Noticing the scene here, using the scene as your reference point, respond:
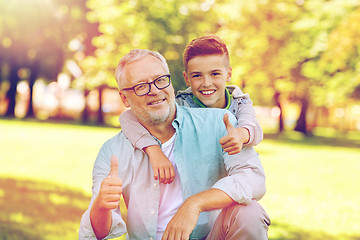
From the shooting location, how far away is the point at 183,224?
279 centimetres

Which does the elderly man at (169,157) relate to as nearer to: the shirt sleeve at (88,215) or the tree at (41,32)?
the shirt sleeve at (88,215)

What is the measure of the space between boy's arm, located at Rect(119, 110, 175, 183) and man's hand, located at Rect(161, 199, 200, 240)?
0.99 ft

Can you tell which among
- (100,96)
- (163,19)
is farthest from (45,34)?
(163,19)

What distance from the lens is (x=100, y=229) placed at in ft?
9.61

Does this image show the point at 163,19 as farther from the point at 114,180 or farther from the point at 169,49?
the point at 114,180

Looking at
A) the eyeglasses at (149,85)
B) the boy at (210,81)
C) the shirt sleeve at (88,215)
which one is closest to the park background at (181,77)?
the boy at (210,81)

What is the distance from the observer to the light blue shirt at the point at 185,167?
122 inches

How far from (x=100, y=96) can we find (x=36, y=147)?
69.4ft

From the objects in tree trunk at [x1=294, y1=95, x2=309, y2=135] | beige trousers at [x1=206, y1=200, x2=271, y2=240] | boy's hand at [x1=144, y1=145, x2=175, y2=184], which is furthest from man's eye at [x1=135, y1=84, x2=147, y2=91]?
tree trunk at [x1=294, y1=95, x2=309, y2=135]

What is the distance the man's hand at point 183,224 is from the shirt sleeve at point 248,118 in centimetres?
65

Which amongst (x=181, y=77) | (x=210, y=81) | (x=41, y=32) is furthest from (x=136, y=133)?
(x=41, y=32)

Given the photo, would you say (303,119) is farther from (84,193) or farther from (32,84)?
(84,193)

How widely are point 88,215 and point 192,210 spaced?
63 centimetres

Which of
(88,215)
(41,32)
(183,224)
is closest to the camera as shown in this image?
(183,224)
